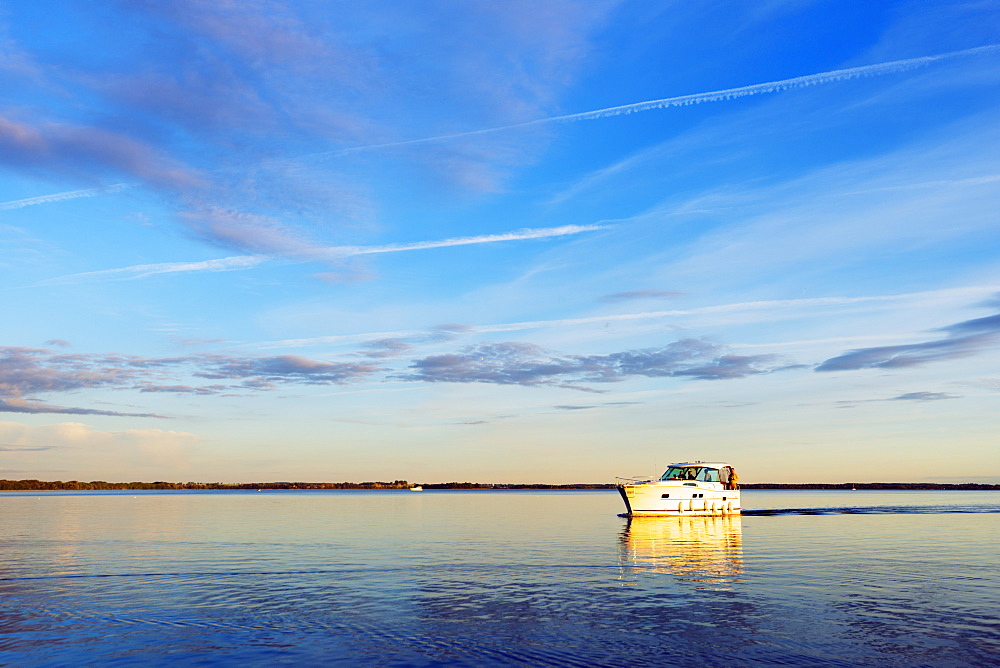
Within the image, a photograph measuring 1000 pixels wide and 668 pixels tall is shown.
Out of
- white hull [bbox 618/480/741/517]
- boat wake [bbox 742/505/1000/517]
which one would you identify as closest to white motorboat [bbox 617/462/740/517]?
white hull [bbox 618/480/741/517]

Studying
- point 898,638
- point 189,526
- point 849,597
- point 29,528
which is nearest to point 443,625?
point 898,638

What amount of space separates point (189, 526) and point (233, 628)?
58.6m

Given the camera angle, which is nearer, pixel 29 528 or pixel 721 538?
pixel 721 538

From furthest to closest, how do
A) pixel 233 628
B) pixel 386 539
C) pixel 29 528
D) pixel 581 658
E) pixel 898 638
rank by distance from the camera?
pixel 29 528 → pixel 386 539 → pixel 233 628 → pixel 898 638 → pixel 581 658

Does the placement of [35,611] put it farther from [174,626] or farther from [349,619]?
[349,619]

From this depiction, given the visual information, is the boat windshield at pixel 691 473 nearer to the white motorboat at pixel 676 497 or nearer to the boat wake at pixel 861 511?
the white motorboat at pixel 676 497

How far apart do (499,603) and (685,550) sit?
87.5ft

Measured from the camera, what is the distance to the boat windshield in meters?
88.4

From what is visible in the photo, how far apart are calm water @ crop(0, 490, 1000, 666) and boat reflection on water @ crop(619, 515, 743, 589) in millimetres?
334

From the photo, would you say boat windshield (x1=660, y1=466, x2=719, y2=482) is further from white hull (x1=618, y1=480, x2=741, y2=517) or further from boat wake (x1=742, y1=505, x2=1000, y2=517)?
boat wake (x1=742, y1=505, x2=1000, y2=517)

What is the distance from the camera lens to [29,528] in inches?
2931

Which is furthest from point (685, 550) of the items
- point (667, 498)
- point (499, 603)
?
point (667, 498)

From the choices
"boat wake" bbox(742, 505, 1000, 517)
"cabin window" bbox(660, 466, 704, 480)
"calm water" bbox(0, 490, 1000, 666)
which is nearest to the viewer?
"calm water" bbox(0, 490, 1000, 666)

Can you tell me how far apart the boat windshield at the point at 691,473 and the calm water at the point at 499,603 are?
31742 millimetres
